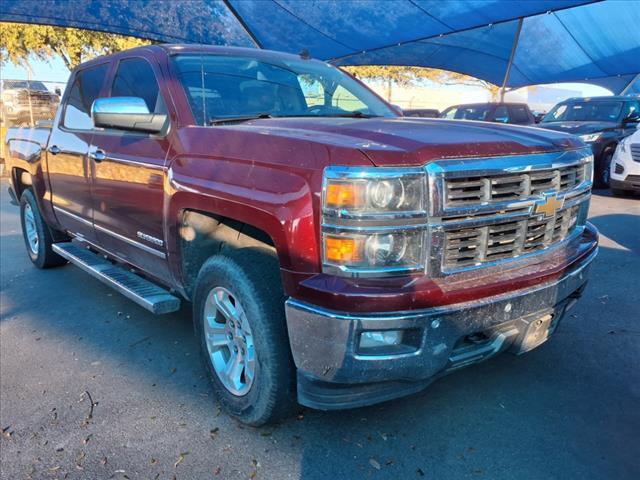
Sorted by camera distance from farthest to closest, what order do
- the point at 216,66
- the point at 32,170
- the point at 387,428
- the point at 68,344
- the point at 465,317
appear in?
1. the point at 32,170
2. the point at 68,344
3. the point at 216,66
4. the point at 387,428
5. the point at 465,317

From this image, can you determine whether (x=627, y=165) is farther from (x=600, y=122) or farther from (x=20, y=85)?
(x=20, y=85)

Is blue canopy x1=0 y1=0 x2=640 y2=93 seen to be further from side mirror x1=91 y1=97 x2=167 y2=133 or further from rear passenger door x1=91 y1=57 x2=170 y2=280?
side mirror x1=91 y1=97 x2=167 y2=133

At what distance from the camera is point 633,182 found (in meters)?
9.16

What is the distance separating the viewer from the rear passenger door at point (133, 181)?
3.28 m

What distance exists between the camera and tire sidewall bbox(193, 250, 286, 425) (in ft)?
8.19

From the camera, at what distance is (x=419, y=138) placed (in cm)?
238

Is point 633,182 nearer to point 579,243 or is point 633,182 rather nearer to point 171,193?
point 579,243

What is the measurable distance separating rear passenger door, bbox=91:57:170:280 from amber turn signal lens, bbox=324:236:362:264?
1411 mm

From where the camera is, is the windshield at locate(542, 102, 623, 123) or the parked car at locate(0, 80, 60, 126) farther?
the parked car at locate(0, 80, 60, 126)

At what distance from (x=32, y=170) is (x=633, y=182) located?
9.15 meters

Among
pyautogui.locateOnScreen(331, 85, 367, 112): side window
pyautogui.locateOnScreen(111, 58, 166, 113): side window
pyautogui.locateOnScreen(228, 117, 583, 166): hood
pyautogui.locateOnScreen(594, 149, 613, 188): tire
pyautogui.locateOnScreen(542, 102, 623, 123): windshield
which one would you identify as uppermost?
pyautogui.locateOnScreen(111, 58, 166, 113): side window

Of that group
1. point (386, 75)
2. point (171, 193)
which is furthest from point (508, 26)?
point (386, 75)

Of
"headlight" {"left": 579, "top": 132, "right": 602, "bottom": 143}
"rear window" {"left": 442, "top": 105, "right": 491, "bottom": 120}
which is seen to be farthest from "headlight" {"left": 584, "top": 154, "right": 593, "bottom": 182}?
"rear window" {"left": 442, "top": 105, "right": 491, "bottom": 120}

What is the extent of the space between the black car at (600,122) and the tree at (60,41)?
52.8 ft
